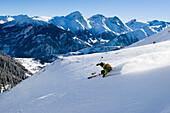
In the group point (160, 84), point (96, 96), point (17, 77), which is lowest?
point (17, 77)

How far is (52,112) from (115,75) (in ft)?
21.2

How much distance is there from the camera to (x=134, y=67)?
13844 millimetres

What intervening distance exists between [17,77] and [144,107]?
16642cm

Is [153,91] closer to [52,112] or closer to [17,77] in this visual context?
[52,112]

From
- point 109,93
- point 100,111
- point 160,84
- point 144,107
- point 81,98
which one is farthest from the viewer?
point 81,98

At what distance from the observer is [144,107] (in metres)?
7.52

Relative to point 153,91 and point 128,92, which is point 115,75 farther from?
point 153,91

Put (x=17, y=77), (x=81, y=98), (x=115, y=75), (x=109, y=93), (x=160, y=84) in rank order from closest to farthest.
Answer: (x=160, y=84), (x=109, y=93), (x=81, y=98), (x=115, y=75), (x=17, y=77)

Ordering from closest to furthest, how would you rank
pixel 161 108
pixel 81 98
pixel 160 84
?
pixel 161 108
pixel 160 84
pixel 81 98

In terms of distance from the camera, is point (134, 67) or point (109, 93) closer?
point (109, 93)

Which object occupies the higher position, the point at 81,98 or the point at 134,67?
the point at 134,67

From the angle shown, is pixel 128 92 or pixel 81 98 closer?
pixel 128 92

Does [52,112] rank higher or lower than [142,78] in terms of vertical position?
lower

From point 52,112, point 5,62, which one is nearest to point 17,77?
point 5,62
